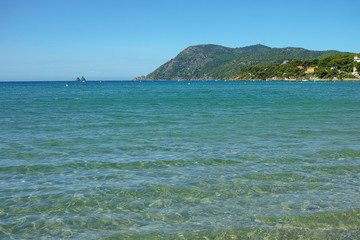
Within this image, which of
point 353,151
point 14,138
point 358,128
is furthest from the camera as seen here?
point 358,128

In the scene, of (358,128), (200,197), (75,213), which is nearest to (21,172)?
(75,213)

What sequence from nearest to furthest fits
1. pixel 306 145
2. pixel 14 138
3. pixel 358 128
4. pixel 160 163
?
pixel 160 163, pixel 306 145, pixel 14 138, pixel 358 128

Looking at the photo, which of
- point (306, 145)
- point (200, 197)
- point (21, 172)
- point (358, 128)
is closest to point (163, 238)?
point (200, 197)

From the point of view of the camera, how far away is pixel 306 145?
13836 millimetres

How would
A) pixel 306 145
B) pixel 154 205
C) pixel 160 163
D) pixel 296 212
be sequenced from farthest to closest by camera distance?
pixel 306 145, pixel 160 163, pixel 154 205, pixel 296 212

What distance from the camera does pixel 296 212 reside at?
6.88m

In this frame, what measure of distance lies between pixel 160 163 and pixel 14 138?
977 cm

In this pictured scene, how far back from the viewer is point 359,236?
5.80m

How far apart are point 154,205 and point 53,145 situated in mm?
8786

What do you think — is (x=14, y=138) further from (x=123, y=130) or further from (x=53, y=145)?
(x=123, y=130)

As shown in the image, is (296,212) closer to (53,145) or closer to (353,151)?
(353,151)

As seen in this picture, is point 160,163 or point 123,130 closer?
Result: point 160,163

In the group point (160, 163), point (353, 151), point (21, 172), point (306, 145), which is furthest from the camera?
point (306, 145)

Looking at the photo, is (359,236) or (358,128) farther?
(358,128)
